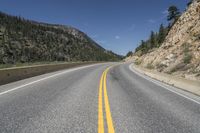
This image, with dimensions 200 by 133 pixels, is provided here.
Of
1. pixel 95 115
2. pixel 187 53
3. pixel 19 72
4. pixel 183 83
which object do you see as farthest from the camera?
pixel 187 53

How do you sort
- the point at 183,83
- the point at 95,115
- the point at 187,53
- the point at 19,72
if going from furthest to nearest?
the point at 187,53, the point at 19,72, the point at 183,83, the point at 95,115

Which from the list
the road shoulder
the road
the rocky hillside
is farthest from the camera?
the rocky hillside

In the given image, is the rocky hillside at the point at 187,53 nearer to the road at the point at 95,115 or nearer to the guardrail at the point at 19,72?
the road at the point at 95,115

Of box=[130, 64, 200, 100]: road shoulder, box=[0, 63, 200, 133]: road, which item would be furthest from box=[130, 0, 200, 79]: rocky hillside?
box=[0, 63, 200, 133]: road

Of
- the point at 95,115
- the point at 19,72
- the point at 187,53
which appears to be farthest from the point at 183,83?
the point at 187,53

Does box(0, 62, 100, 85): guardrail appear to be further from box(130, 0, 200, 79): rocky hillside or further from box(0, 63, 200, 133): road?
box(130, 0, 200, 79): rocky hillside

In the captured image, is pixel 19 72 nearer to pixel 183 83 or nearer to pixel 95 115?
pixel 95 115

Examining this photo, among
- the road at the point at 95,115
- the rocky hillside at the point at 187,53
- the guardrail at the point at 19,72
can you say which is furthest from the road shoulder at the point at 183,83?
the guardrail at the point at 19,72

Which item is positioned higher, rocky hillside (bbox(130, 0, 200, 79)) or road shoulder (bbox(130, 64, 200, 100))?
rocky hillside (bbox(130, 0, 200, 79))

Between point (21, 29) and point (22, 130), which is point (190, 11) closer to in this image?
point (22, 130)

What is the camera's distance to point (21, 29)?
87.9m

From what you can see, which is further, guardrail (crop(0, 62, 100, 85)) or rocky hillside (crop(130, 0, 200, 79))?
rocky hillside (crop(130, 0, 200, 79))

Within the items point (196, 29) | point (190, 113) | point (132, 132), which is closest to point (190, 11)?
point (196, 29)

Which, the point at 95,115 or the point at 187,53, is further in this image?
the point at 187,53
